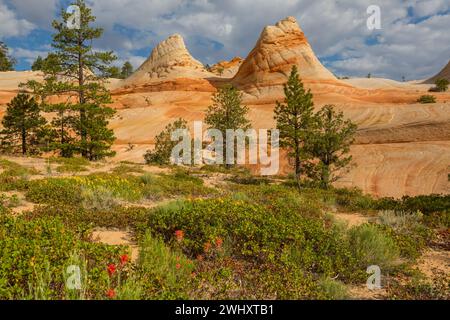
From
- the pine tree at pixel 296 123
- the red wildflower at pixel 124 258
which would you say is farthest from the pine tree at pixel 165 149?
the red wildflower at pixel 124 258

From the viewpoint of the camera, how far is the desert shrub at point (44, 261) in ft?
12.5

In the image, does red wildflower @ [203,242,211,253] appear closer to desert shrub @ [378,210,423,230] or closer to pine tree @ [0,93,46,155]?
desert shrub @ [378,210,423,230]

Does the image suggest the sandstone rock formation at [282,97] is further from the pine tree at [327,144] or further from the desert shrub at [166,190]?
the desert shrub at [166,190]

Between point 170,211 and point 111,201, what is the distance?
8.33ft

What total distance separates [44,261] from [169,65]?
75.2 meters

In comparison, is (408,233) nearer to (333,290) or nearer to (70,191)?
(333,290)

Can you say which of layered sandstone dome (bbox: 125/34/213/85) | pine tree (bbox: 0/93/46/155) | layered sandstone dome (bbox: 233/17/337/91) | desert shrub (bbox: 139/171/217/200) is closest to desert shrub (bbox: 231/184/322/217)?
desert shrub (bbox: 139/171/217/200)

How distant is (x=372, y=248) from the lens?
6027 millimetres

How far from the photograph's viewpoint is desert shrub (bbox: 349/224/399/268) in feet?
19.0

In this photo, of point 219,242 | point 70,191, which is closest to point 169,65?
point 70,191

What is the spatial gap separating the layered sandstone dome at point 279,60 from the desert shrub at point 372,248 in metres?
55.3

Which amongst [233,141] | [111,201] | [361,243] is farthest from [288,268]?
[233,141]

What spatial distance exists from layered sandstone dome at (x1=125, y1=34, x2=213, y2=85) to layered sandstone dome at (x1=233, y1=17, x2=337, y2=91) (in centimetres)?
1312
